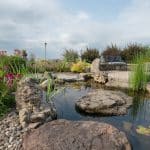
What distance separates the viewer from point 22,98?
482 centimetres

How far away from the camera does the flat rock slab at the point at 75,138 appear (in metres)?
3.53

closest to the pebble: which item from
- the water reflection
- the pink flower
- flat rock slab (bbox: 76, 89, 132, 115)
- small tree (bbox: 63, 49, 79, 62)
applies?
the pink flower

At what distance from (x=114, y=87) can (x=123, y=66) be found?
469 centimetres

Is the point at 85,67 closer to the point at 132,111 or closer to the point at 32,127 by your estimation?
the point at 132,111

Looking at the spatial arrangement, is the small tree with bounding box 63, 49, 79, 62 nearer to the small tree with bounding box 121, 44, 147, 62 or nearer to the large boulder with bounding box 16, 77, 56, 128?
the small tree with bounding box 121, 44, 147, 62

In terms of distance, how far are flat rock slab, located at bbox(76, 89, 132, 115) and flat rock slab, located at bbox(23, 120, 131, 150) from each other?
5.09ft

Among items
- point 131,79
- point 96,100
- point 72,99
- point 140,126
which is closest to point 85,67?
point 131,79

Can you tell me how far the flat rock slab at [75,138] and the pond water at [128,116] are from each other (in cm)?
51

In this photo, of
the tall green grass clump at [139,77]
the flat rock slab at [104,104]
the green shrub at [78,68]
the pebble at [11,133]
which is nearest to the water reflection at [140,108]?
the flat rock slab at [104,104]

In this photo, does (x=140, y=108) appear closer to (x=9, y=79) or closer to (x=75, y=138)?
(x=9, y=79)

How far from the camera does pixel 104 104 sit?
221 inches

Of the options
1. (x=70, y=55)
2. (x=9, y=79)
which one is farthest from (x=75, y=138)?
(x=70, y=55)

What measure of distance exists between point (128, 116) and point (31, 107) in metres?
1.81

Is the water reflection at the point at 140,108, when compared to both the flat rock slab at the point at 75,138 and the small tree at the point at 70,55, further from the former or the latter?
the small tree at the point at 70,55
